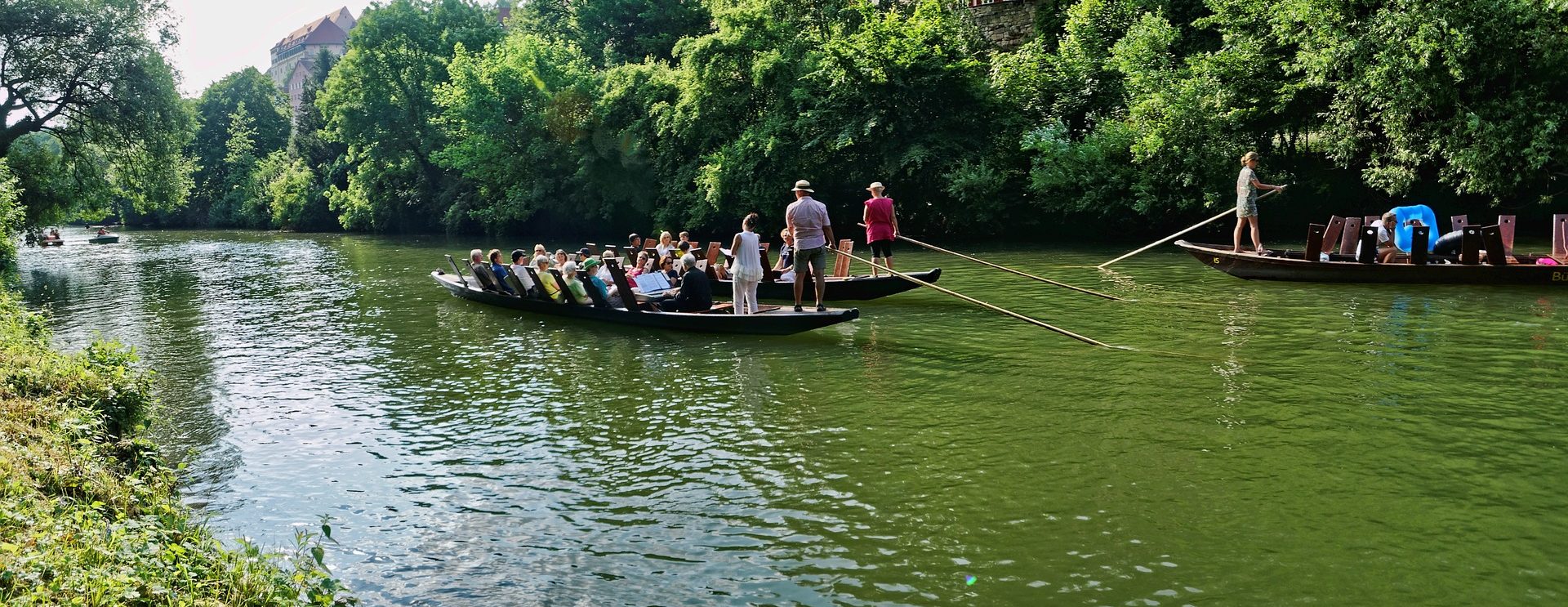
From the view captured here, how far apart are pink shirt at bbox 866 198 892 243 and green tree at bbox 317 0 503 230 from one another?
3415 cm

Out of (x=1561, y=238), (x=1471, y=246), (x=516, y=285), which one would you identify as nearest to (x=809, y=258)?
(x=516, y=285)

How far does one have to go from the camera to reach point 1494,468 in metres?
6.41

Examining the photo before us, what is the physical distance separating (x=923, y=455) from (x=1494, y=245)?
1083cm

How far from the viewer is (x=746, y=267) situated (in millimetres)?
12133

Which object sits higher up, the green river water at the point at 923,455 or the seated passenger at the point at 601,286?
the seated passenger at the point at 601,286

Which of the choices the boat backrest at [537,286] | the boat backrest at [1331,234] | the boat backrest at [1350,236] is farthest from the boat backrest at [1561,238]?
the boat backrest at [537,286]

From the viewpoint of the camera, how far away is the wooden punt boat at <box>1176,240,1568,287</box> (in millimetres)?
14156

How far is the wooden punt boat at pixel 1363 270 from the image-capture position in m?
14.2

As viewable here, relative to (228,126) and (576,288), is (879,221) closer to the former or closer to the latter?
(576,288)

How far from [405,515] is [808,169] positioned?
24.4m

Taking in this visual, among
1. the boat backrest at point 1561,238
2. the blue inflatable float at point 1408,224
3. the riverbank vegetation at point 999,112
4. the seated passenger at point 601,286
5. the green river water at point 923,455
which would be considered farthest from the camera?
the riverbank vegetation at point 999,112

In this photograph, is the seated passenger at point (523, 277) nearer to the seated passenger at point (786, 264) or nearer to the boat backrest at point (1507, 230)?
the seated passenger at point (786, 264)

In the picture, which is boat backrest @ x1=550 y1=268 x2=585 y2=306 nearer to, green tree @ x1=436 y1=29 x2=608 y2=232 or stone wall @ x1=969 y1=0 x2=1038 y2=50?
stone wall @ x1=969 y1=0 x2=1038 y2=50

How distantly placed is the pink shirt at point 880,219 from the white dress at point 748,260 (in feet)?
9.76
